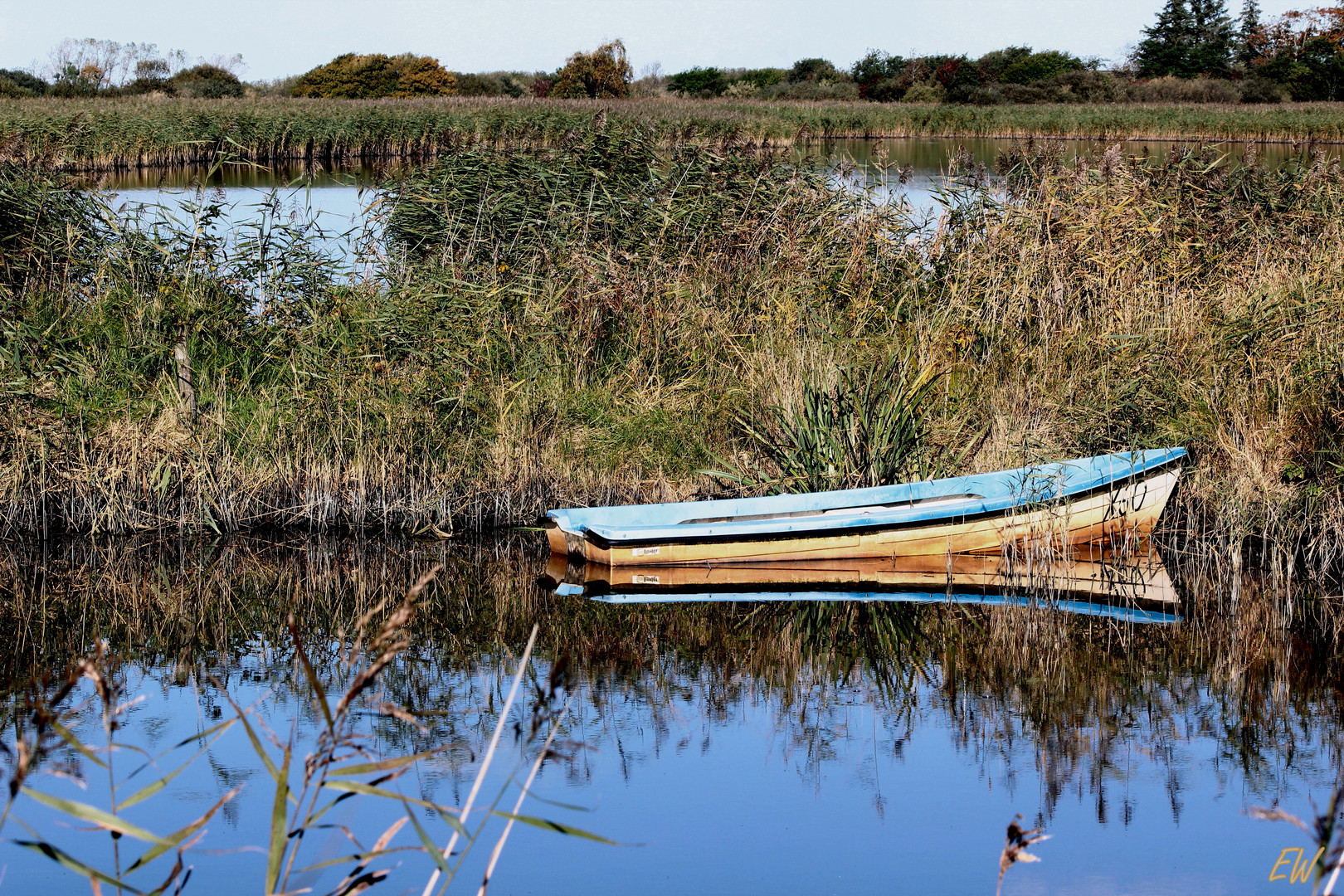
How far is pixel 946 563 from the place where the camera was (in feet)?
23.0

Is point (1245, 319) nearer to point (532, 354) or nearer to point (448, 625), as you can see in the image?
point (532, 354)

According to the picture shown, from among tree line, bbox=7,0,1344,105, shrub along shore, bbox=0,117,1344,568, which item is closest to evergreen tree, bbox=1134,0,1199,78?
tree line, bbox=7,0,1344,105

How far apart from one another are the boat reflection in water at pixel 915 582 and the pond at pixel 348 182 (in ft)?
10.6

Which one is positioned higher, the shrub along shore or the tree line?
the tree line

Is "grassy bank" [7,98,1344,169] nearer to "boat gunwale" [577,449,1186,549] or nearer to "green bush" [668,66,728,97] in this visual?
"boat gunwale" [577,449,1186,549]

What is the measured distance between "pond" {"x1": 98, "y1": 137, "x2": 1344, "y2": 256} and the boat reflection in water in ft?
10.6

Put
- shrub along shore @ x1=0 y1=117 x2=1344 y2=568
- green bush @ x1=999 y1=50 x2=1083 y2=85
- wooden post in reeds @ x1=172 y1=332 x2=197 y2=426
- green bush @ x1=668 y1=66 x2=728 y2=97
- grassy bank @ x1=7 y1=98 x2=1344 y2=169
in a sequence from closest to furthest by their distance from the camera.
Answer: shrub along shore @ x1=0 y1=117 x2=1344 y2=568, wooden post in reeds @ x1=172 y1=332 x2=197 y2=426, grassy bank @ x1=7 y1=98 x2=1344 y2=169, green bush @ x1=999 y1=50 x2=1083 y2=85, green bush @ x1=668 y1=66 x2=728 y2=97

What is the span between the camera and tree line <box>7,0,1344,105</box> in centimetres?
4606

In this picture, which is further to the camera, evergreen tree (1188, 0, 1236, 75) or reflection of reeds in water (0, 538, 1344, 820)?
evergreen tree (1188, 0, 1236, 75)

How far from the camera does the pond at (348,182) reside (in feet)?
29.8

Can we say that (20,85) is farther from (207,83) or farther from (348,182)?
(348,182)

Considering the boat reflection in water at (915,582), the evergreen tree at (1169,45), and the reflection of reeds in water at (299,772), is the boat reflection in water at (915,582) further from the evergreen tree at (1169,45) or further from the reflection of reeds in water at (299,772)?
the evergreen tree at (1169,45)

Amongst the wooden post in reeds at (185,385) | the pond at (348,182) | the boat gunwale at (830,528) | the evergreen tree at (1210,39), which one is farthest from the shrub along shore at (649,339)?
the evergreen tree at (1210,39)

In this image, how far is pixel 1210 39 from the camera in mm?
58344
